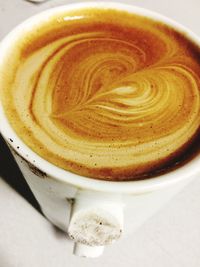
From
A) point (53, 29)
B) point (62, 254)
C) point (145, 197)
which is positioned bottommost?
point (62, 254)

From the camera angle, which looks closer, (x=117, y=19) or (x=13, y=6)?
(x=117, y=19)

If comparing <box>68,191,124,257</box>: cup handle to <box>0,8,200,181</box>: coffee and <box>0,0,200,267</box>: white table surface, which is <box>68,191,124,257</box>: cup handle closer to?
<box>0,8,200,181</box>: coffee

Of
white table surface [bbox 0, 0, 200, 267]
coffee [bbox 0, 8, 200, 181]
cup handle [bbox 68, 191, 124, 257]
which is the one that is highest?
coffee [bbox 0, 8, 200, 181]

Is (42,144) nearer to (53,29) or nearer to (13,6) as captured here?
(53,29)

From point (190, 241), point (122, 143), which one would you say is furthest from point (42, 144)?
point (190, 241)

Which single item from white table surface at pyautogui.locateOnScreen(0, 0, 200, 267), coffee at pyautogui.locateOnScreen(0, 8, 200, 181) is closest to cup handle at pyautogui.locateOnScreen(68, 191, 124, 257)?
coffee at pyautogui.locateOnScreen(0, 8, 200, 181)

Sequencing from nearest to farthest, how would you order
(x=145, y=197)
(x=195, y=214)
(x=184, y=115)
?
(x=145, y=197)
(x=184, y=115)
(x=195, y=214)
